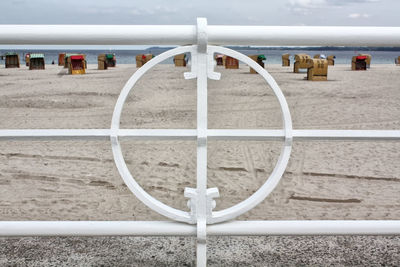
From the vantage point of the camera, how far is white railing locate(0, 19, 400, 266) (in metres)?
1.43

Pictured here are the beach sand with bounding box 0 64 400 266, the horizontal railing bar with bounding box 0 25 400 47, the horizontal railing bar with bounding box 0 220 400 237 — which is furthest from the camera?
the beach sand with bounding box 0 64 400 266

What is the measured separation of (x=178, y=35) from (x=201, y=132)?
0.35 meters

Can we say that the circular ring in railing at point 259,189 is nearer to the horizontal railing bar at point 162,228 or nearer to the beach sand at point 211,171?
the horizontal railing bar at point 162,228

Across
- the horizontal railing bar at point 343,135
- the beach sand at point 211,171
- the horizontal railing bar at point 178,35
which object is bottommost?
the beach sand at point 211,171

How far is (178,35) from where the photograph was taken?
1.43 m

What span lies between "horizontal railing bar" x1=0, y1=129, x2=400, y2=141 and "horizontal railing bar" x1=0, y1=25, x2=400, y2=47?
0.31 meters

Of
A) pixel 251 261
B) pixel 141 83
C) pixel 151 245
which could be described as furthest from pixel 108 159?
pixel 141 83

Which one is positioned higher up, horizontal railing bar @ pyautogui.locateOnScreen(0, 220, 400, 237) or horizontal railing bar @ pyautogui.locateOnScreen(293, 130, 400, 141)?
horizontal railing bar @ pyautogui.locateOnScreen(293, 130, 400, 141)

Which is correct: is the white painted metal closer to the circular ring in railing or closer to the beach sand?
the circular ring in railing

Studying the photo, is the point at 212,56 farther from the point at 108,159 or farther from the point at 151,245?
the point at 108,159

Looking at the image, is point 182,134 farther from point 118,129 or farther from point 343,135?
point 343,135

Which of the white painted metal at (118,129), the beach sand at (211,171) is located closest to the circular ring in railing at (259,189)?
the white painted metal at (118,129)

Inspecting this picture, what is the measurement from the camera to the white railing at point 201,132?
1433 millimetres

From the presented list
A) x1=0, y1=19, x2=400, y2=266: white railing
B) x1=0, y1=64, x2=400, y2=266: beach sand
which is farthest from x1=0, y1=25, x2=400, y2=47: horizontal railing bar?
x1=0, y1=64, x2=400, y2=266: beach sand
